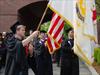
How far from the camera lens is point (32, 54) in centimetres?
1032

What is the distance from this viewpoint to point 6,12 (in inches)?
1206

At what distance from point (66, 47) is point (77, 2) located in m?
3.51

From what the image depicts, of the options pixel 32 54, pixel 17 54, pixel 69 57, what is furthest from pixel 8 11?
pixel 17 54

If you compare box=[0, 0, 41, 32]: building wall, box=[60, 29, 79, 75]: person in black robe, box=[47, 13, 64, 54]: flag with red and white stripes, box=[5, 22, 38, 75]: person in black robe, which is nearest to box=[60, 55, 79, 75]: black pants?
box=[60, 29, 79, 75]: person in black robe

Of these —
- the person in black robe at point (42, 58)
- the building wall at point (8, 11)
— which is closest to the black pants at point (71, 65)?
the person in black robe at point (42, 58)

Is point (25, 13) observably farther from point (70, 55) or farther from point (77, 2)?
point (77, 2)

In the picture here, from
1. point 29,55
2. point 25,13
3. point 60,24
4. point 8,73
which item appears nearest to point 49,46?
point 60,24

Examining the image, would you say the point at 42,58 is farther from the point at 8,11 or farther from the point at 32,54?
the point at 8,11

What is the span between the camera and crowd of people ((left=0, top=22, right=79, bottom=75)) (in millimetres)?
9141

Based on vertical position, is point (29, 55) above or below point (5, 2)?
below

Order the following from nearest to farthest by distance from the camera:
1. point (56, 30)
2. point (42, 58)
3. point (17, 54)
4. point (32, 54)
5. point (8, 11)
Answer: point (17, 54), point (32, 54), point (56, 30), point (42, 58), point (8, 11)

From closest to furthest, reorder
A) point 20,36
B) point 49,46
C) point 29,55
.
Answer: point 20,36 < point 29,55 < point 49,46

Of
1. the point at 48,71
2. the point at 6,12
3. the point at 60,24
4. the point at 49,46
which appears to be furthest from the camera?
the point at 6,12

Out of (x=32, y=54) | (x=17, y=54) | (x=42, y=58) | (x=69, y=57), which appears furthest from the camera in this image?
(x=42, y=58)
